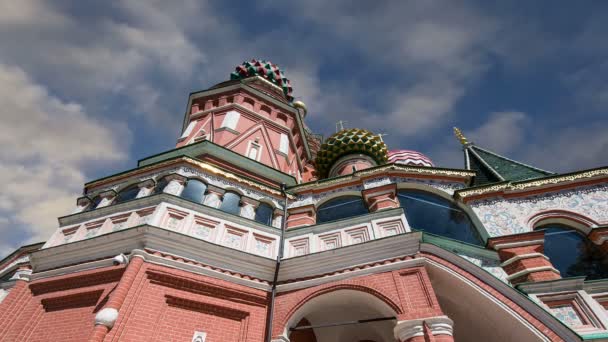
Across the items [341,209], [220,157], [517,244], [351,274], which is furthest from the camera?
[220,157]

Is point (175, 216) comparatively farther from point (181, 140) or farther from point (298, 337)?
point (181, 140)

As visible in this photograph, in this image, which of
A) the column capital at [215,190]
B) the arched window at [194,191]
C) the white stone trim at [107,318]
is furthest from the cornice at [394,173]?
the white stone trim at [107,318]

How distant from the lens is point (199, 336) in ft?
21.2

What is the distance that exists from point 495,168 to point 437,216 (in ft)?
16.4

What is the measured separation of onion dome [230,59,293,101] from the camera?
2206cm

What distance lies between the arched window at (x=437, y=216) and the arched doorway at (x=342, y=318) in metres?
2.72

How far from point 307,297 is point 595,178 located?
8.55m

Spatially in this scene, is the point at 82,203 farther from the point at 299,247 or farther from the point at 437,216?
the point at 437,216

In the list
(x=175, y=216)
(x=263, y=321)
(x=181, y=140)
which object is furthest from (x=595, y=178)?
(x=181, y=140)

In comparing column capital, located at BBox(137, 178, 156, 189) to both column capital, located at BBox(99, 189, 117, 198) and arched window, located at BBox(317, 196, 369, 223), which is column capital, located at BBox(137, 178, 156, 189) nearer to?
column capital, located at BBox(99, 189, 117, 198)

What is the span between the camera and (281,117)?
17.8 m

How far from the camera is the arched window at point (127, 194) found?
9586 millimetres

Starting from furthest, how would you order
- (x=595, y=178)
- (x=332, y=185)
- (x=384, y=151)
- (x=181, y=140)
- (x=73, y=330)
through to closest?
1. (x=384, y=151)
2. (x=181, y=140)
3. (x=332, y=185)
4. (x=595, y=178)
5. (x=73, y=330)

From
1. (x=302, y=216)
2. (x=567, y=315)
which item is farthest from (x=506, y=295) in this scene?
(x=302, y=216)
